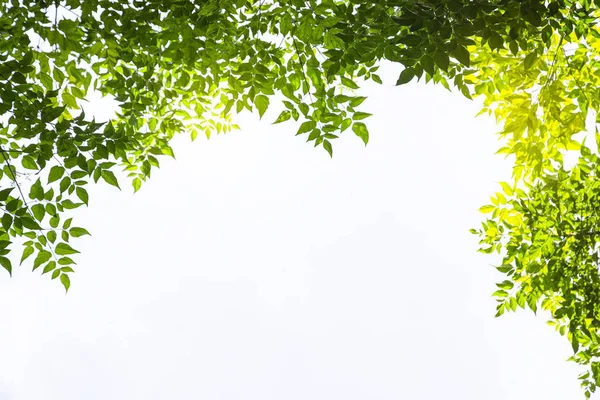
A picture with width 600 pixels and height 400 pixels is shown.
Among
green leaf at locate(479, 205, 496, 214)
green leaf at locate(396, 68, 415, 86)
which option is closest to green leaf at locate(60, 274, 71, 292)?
green leaf at locate(396, 68, 415, 86)

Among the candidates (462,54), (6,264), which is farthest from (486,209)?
(6,264)

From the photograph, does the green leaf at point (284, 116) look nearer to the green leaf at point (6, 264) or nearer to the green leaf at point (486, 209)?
the green leaf at point (6, 264)

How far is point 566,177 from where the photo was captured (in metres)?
5.14

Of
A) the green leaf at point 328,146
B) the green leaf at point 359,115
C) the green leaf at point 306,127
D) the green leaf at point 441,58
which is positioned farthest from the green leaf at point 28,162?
the green leaf at point 441,58


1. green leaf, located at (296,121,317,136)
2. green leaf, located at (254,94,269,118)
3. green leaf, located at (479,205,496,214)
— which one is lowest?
green leaf, located at (296,121,317,136)

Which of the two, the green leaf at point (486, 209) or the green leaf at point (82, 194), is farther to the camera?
the green leaf at point (486, 209)

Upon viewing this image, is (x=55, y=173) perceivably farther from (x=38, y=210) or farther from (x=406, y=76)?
(x=406, y=76)

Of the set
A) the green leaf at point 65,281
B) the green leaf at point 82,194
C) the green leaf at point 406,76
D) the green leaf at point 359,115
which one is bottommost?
the green leaf at point 65,281

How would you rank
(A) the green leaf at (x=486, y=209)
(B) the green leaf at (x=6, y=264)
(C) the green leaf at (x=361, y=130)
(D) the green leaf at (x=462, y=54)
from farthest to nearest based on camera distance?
(A) the green leaf at (x=486, y=209) → (C) the green leaf at (x=361, y=130) → (B) the green leaf at (x=6, y=264) → (D) the green leaf at (x=462, y=54)

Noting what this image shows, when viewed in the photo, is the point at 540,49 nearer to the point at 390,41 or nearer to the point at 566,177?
the point at 390,41

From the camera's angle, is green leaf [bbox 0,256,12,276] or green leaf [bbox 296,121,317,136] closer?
green leaf [bbox 0,256,12,276]

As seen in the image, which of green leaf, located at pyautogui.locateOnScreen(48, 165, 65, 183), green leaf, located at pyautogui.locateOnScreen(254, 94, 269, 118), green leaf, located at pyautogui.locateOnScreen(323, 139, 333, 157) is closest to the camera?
green leaf, located at pyautogui.locateOnScreen(48, 165, 65, 183)

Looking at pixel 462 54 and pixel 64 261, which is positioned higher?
pixel 462 54

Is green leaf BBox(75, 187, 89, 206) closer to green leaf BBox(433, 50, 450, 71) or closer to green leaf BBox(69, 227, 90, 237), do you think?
green leaf BBox(69, 227, 90, 237)
